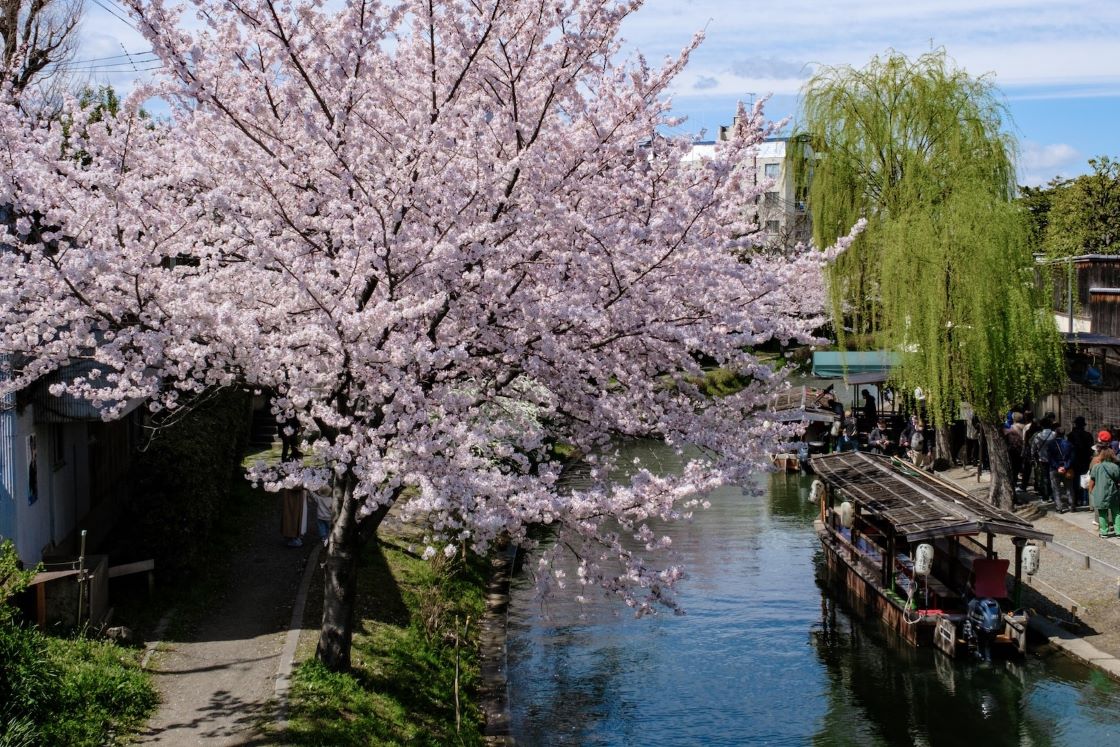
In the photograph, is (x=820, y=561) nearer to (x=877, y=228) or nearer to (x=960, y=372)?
(x=960, y=372)

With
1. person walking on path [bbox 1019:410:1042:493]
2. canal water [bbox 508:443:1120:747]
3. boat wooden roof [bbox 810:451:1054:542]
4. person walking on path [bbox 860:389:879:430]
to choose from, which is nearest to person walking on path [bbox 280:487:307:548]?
canal water [bbox 508:443:1120:747]

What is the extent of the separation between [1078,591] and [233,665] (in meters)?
13.5

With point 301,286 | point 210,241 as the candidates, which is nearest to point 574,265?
point 301,286

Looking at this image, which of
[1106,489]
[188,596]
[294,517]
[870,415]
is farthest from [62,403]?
[870,415]

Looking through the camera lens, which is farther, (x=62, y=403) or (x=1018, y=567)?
(x=1018, y=567)

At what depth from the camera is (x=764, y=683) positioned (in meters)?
16.0

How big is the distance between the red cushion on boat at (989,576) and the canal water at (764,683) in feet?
3.56

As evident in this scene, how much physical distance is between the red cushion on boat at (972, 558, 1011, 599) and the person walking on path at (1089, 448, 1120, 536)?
4.73 m

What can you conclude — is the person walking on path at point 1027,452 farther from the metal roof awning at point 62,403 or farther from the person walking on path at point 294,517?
the metal roof awning at point 62,403

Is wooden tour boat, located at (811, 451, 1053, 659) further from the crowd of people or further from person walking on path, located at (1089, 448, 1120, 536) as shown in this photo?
the crowd of people

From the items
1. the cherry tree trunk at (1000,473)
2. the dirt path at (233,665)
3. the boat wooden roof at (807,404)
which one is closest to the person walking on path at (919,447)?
the boat wooden roof at (807,404)

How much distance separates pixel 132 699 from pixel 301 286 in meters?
4.69

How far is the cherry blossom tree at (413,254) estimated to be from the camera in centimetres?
1019

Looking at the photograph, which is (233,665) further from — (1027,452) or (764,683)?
(1027,452)
